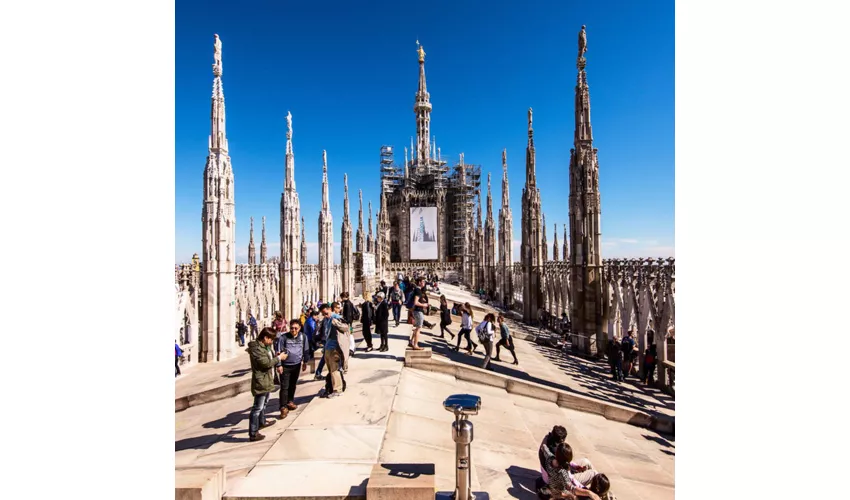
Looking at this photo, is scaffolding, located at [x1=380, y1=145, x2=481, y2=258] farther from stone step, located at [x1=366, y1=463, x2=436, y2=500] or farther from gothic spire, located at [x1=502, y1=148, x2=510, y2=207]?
stone step, located at [x1=366, y1=463, x2=436, y2=500]

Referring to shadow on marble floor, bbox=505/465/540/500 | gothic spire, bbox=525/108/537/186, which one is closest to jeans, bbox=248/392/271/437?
shadow on marble floor, bbox=505/465/540/500

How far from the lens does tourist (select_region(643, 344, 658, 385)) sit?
12297 mm

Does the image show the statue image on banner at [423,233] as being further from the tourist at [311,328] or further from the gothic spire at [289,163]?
the tourist at [311,328]

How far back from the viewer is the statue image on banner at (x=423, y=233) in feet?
209

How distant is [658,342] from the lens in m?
12.1

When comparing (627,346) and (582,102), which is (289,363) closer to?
(627,346)

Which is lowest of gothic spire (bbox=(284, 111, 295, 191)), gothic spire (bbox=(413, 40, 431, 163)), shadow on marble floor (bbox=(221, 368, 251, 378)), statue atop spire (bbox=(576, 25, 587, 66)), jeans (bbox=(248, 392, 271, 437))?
shadow on marble floor (bbox=(221, 368, 251, 378))

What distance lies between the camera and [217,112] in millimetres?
14023

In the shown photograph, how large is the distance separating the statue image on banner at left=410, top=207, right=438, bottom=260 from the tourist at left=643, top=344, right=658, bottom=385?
51698 mm

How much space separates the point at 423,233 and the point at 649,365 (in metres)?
52.6

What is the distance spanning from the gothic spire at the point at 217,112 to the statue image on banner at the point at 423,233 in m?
49.7

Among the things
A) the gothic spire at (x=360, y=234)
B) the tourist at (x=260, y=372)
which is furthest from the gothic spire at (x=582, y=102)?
the gothic spire at (x=360, y=234)
